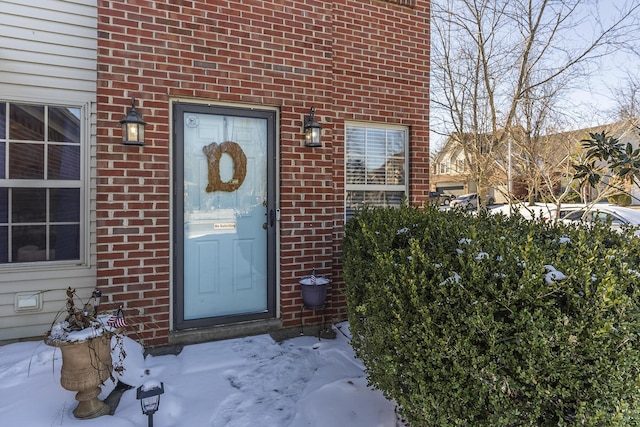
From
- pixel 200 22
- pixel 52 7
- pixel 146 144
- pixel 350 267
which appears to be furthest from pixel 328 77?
pixel 52 7

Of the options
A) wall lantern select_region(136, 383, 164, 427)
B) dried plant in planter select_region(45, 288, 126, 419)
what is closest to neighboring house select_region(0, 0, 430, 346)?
dried plant in planter select_region(45, 288, 126, 419)

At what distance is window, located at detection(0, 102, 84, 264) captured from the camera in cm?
335

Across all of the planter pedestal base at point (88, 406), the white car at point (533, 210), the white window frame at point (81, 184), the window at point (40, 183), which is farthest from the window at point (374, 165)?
the planter pedestal base at point (88, 406)

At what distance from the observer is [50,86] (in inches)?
135

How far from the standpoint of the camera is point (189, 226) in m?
3.52

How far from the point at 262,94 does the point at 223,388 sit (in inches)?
101

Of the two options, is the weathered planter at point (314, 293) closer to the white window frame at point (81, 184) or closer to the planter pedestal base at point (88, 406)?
the planter pedestal base at point (88, 406)

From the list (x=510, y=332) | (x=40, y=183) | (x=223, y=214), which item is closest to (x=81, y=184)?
(x=40, y=183)

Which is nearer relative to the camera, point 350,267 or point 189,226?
point 350,267

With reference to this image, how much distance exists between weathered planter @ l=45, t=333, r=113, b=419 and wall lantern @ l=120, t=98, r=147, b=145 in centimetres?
161

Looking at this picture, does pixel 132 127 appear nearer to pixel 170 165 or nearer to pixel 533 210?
pixel 170 165

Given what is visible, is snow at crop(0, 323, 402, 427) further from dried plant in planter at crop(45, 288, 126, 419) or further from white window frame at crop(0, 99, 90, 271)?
white window frame at crop(0, 99, 90, 271)

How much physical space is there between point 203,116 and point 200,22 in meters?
0.83

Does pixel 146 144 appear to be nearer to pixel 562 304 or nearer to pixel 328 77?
pixel 328 77
